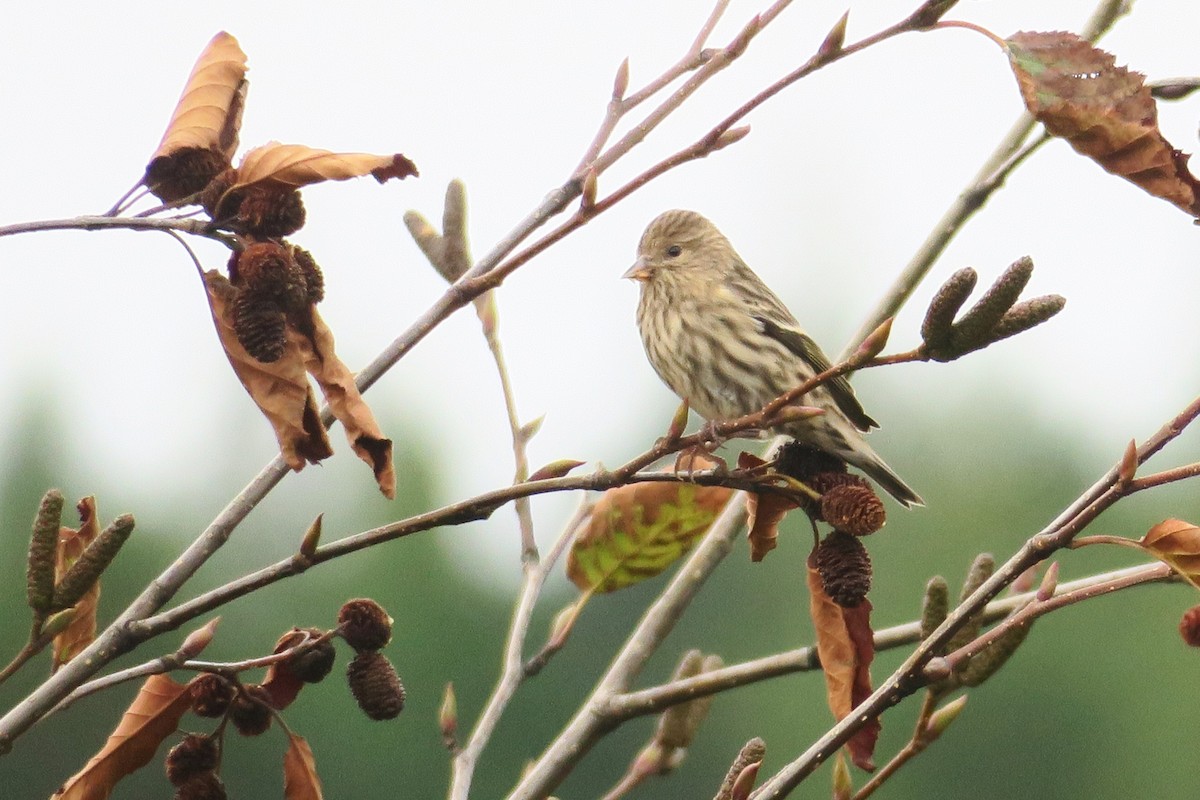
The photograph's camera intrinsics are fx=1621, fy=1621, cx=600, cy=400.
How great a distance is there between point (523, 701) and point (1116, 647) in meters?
11.9

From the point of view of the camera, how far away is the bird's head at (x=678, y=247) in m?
4.96

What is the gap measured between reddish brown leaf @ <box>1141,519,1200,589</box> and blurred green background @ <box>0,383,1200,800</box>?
79.6ft

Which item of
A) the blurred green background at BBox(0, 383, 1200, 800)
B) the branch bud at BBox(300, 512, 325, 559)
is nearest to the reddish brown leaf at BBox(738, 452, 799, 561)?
the branch bud at BBox(300, 512, 325, 559)

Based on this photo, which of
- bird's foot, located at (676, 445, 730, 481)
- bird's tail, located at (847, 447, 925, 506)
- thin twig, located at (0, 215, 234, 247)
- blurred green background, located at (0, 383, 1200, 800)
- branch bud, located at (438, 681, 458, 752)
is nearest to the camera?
thin twig, located at (0, 215, 234, 247)

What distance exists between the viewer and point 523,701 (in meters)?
30.5

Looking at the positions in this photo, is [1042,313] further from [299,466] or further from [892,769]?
[299,466]

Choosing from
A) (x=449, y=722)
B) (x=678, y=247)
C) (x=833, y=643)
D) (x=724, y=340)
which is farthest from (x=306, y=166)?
(x=678, y=247)

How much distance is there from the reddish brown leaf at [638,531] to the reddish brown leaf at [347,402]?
860mm

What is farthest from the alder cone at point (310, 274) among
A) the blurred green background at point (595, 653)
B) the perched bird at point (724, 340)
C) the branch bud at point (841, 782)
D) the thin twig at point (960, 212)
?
the blurred green background at point (595, 653)

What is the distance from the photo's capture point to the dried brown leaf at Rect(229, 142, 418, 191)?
1.73 m

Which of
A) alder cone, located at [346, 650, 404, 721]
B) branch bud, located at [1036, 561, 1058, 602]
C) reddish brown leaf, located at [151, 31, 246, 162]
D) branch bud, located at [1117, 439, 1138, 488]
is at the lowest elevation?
alder cone, located at [346, 650, 404, 721]

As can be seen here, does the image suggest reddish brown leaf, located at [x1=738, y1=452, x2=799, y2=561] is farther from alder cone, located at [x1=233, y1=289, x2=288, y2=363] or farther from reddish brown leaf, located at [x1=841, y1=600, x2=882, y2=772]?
alder cone, located at [x1=233, y1=289, x2=288, y2=363]

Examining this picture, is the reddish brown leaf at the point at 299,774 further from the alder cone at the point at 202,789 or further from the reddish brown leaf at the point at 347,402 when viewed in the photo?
the reddish brown leaf at the point at 347,402

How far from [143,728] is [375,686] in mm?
312
